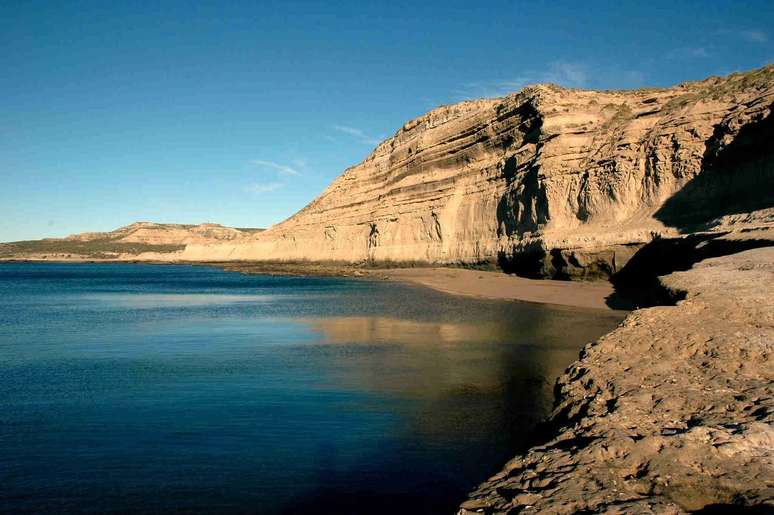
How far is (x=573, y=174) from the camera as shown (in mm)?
33625

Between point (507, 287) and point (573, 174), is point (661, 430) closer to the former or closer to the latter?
point (507, 287)

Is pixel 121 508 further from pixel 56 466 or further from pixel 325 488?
pixel 325 488

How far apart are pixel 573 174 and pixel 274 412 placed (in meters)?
29.8

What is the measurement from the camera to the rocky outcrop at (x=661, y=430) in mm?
3822

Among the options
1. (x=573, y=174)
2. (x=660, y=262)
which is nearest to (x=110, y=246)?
(x=573, y=174)

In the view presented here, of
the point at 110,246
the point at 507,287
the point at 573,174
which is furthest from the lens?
the point at 110,246

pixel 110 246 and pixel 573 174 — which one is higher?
pixel 110 246

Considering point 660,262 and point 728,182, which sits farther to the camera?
point 728,182

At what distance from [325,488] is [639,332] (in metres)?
5.90

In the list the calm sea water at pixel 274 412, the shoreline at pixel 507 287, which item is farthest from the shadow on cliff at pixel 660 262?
the calm sea water at pixel 274 412

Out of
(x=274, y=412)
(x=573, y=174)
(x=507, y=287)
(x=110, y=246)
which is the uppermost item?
(x=110, y=246)

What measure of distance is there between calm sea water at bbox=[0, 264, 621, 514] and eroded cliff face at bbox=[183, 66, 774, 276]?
496 inches

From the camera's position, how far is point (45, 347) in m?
15.0

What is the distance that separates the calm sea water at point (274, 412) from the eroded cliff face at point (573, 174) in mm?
12611
